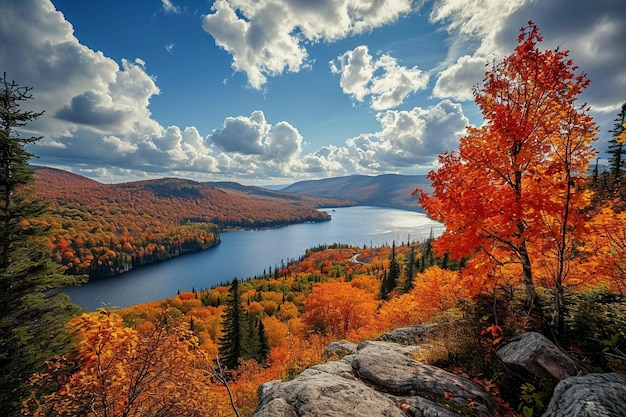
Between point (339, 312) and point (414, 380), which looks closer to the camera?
point (414, 380)

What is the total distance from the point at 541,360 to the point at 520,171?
17.3ft

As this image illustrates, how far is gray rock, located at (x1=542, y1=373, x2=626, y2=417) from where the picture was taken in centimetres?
420

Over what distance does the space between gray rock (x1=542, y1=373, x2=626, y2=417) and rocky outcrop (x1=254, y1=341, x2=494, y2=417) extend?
1751 mm

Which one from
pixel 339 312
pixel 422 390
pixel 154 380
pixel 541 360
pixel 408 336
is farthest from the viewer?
pixel 339 312

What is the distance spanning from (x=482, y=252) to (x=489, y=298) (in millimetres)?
1657

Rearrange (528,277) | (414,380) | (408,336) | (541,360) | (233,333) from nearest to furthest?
(541,360)
(414,380)
(528,277)
(408,336)
(233,333)

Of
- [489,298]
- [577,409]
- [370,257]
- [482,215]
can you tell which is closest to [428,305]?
[489,298]

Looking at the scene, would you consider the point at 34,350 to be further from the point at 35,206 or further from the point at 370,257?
the point at 370,257

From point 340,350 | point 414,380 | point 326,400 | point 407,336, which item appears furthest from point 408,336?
point 326,400

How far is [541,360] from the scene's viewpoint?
6359 millimetres

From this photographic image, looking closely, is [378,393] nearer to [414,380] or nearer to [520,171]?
[414,380]

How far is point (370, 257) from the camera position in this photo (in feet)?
509

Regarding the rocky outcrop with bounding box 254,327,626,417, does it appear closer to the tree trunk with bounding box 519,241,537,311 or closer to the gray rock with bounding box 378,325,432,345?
the tree trunk with bounding box 519,241,537,311

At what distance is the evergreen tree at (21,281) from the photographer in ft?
44.0
